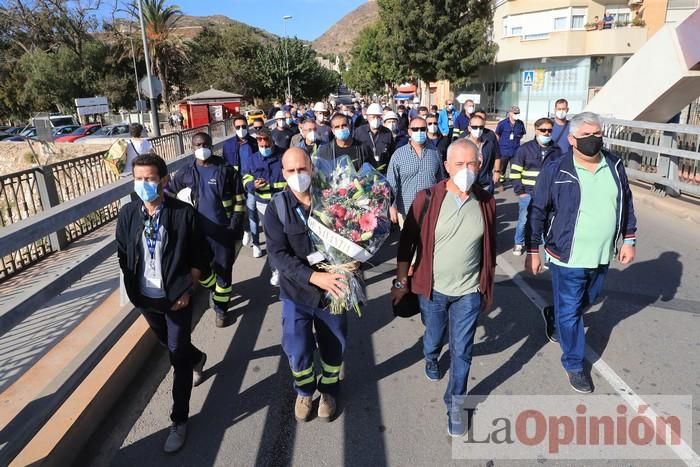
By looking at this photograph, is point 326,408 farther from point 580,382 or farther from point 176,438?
point 580,382

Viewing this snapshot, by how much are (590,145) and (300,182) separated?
2.06 m

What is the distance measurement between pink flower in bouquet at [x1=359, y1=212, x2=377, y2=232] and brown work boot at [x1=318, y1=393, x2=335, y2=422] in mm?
1292

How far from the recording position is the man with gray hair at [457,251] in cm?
318

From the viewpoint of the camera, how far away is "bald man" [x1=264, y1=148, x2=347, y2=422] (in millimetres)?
3039

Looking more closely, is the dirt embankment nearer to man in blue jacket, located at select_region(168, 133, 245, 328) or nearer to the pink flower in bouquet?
man in blue jacket, located at select_region(168, 133, 245, 328)

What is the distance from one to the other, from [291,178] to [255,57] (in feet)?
178

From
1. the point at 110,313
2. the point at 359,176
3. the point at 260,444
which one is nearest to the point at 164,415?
the point at 260,444

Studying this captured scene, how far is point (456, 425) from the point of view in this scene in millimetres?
3205

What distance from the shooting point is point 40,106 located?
50.0 metres

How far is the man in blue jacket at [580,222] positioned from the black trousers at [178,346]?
2585 millimetres

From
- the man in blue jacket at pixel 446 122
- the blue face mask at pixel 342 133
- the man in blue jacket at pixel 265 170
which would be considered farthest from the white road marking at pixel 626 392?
the man in blue jacket at pixel 446 122

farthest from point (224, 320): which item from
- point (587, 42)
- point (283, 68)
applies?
point (283, 68)

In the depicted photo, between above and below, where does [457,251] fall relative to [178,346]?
above

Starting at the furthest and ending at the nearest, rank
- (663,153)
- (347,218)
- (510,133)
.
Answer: (510,133) < (663,153) < (347,218)
